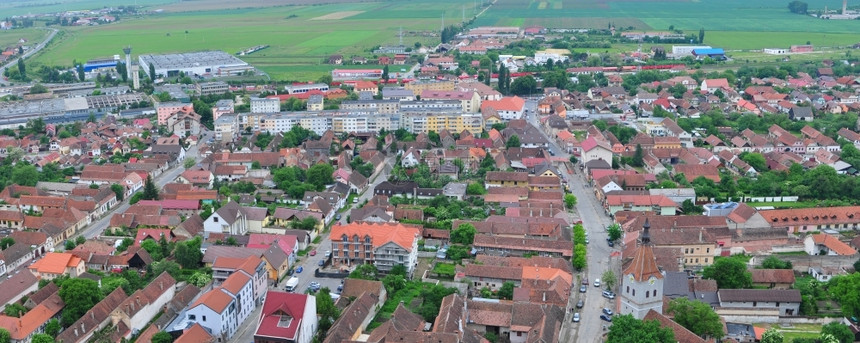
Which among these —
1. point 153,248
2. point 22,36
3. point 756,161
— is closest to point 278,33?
point 22,36

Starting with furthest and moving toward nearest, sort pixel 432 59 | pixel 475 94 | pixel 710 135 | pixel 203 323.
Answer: pixel 432 59 → pixel 475 94 → pixel 710 135 → pixel 203 323

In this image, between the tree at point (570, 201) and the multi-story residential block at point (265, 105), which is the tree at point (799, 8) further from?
the tree at point (570, 201)

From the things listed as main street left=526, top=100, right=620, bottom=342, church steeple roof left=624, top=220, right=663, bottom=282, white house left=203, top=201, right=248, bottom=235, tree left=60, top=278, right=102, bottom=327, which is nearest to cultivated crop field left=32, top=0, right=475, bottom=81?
main street left=526, top=100, right=620, bottom=342

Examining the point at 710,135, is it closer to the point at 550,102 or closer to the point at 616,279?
the point at 550,102

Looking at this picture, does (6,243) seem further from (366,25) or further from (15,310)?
(366,25)

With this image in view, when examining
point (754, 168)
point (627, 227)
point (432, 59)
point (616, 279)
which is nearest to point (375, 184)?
point (627, 227)

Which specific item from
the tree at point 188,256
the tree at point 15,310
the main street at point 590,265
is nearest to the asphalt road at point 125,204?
the tree at point 188,256
